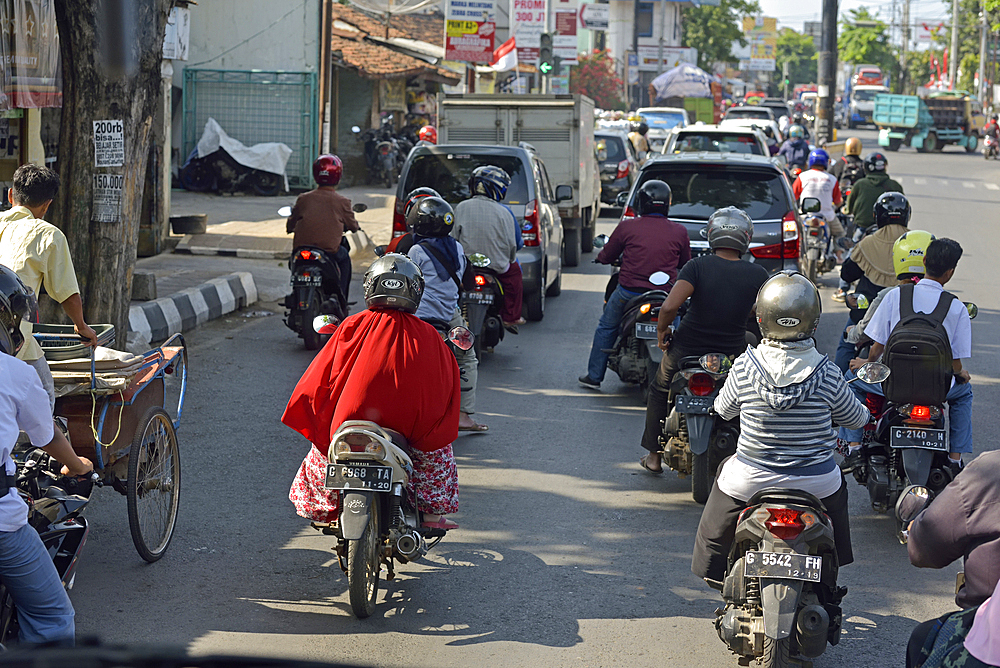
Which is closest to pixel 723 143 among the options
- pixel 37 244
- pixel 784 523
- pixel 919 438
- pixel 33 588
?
pixel 919 438

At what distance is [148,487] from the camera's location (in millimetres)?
5352

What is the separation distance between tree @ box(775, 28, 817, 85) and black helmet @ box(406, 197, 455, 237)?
135 metres

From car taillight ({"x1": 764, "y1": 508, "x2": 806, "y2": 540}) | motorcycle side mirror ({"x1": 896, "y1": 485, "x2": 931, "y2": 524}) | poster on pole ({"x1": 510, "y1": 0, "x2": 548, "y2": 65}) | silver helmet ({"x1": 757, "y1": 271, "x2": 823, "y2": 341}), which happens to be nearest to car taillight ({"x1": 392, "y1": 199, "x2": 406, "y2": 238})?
silver helmet ({"x1": 757, "y1": 271, "x2": 823, "y2": 341})

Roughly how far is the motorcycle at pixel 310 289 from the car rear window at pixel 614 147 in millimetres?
13313

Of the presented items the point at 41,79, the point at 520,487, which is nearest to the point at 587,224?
the point at 41,79

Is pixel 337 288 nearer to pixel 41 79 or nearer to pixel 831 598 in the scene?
pixel 41 79

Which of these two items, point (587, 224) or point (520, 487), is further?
point (587, 224)

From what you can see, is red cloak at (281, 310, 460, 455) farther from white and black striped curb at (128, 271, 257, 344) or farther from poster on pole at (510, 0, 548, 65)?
poster on pole at (510, 0, 548, 65)

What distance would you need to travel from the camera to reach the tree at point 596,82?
170 ft

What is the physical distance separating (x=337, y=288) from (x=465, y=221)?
151 cm

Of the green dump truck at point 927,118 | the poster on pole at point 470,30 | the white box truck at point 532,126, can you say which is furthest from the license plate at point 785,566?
the green dump truck at point 927,118

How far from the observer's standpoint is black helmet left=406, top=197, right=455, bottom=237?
753 centimetres

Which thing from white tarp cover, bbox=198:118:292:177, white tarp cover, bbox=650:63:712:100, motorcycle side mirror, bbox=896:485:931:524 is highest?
white tarp cover, bbox=650:63:712:100

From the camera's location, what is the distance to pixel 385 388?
4.88 metres
